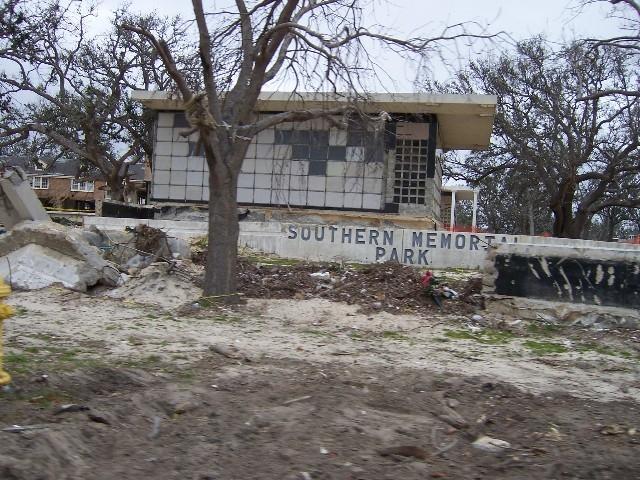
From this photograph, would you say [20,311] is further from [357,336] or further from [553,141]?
[553,141]

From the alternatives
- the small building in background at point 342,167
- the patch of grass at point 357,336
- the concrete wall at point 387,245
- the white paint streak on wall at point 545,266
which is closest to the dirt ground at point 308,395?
the patch of grass at point 357,336

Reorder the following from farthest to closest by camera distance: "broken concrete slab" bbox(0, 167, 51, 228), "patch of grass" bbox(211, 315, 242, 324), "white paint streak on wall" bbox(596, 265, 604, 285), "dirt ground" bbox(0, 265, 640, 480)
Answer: "broken concrete slab" bbox(0, 167, 51, 228) → "white paint streak on wall" bbox(596, 265, 604, 285) → "patch of grass" bbox(211, 315, 242, 324) → "dirt ground" bbox(0, 265, 640, 480)

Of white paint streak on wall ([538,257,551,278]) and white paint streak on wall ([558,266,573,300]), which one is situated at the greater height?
white paint streak on wall ([538,257,551,278])

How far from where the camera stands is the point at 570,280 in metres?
9.76

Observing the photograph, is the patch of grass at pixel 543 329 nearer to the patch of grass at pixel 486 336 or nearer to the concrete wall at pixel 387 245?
the patch of grass at pixel 486 336

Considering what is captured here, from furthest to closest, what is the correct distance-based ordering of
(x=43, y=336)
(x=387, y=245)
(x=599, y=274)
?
1. (x=387, y=245)
2. (x=599, y=274)
3. (x=43, y=336)

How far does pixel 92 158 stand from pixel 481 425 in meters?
25.6

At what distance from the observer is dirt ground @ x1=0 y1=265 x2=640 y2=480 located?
4508 millimetres

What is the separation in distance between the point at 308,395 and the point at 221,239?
17.1 ft

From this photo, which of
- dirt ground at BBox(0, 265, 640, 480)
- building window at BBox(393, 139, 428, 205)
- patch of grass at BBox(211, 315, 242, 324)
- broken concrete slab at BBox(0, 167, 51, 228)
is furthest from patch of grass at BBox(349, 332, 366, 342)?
building window at BBox(393, 139, 428, 205)

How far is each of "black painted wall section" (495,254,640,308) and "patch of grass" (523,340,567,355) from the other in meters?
1.20

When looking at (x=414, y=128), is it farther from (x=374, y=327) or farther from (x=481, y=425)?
(x=481, y=425)

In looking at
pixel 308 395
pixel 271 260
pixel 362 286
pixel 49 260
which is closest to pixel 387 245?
pixel 271 260

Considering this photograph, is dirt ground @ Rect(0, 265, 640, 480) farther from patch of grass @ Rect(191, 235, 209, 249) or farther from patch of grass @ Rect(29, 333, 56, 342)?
patch of grass @ Rect(191, 235, 209, 249)
